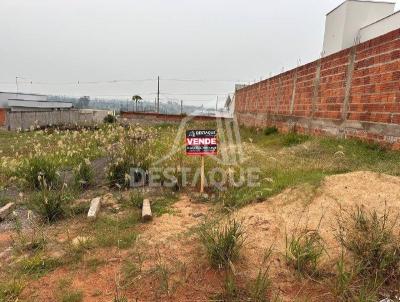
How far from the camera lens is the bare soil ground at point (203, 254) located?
2785 mm

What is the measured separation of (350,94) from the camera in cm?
662

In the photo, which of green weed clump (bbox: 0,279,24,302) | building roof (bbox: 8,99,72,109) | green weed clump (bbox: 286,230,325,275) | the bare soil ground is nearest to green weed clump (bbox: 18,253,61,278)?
the bare soil ground

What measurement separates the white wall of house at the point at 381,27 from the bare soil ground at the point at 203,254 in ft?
52.7

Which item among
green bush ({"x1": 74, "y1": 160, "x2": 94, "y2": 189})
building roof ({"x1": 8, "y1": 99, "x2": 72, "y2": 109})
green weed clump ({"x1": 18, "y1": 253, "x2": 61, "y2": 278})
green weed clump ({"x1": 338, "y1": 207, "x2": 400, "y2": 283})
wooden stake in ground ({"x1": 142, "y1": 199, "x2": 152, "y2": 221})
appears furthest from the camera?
building roof ({"x1": 8, "y1": 99, "x2": 72, "y2": 109})

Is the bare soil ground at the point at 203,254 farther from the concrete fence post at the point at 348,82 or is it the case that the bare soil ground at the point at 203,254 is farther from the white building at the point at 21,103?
the white building at the point at 21,103

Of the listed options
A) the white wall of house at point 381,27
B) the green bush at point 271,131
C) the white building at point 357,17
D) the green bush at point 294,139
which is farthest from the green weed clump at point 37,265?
the white building at point 357,17

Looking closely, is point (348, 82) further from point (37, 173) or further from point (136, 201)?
point (37, 173)

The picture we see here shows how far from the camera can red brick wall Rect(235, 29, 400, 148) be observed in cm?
539

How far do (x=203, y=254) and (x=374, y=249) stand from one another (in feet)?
5.12

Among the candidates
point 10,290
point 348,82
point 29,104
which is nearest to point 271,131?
point 348,82

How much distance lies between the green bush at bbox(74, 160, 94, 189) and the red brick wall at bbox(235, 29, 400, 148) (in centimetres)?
528

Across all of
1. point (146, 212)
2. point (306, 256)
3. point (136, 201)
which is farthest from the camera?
point (136, 201)

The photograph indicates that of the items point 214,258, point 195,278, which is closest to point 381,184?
point 214,258

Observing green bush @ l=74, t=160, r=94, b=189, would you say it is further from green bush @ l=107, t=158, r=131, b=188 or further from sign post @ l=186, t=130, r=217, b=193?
sign post @ l=186, t=130, r=217, b=193
